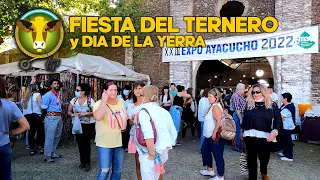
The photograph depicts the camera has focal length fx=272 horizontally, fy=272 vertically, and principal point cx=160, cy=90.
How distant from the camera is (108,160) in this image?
3643 mm

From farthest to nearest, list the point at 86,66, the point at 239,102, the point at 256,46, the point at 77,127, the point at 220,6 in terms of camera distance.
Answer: the point at 220,6
the point at 256,46
the point at 86,66
the point at 239,102
the point at 77,127

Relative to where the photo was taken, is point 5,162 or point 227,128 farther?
point 227,128

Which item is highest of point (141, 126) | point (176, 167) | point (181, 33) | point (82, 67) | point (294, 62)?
point (181, 33)

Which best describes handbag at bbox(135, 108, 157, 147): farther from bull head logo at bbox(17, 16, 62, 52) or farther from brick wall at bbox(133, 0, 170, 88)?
brick wall at bbox(133, 0, 170, 88)

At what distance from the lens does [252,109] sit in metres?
4.35

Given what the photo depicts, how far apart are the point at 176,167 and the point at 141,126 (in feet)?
9.89

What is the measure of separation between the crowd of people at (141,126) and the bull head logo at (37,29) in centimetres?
492

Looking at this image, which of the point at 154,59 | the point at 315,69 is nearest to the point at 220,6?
the point at 154,59

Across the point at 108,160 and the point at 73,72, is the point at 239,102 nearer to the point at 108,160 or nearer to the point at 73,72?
the point at 108,160

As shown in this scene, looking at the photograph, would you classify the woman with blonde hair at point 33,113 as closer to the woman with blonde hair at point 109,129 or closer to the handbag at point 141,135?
the woman with blonde hair at point 109,129

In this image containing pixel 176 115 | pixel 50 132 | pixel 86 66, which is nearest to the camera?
pixel 50 132

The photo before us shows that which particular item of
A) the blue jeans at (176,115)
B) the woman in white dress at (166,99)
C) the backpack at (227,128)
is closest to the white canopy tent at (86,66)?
the woman in white dress at (166,99)

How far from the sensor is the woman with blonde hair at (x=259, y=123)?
4.25 metres

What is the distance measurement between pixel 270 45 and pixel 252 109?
671 cm
